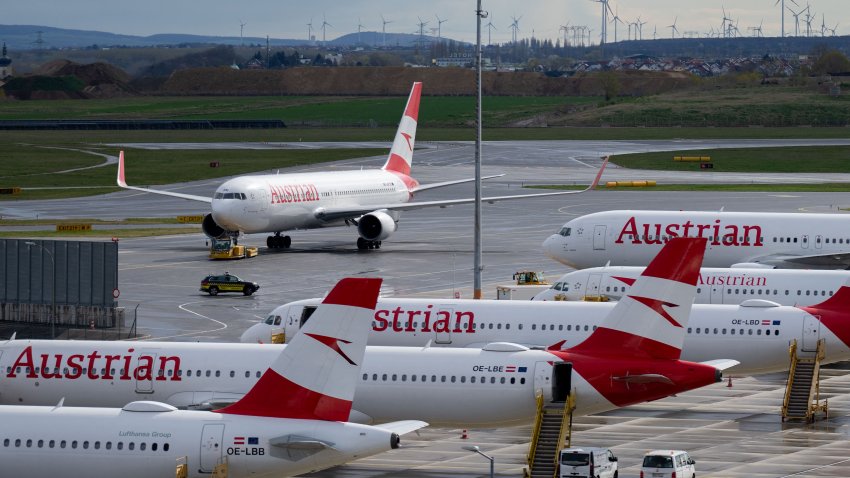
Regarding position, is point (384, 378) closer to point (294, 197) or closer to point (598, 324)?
→ point (598, 324)

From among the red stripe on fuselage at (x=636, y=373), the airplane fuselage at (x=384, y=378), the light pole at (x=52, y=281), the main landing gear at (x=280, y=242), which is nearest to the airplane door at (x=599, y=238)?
the light pole at (x=52, y=281)

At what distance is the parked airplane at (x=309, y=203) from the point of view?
311 feet

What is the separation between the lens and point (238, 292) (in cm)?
8088

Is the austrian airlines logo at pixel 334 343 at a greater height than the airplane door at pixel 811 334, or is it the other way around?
the austrian airlines logo at pixel 334 343

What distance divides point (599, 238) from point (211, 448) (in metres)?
46.8

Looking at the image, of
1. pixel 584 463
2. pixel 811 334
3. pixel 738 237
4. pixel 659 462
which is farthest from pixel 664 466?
pixel 738 237

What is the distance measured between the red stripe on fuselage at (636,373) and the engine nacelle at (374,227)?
57.1 metres

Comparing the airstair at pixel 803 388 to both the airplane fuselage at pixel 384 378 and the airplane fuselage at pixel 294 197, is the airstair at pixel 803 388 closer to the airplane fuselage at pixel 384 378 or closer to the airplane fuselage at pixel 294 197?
the airplane fuselage at pixel 384 378

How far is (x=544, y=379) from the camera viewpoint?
40.7m

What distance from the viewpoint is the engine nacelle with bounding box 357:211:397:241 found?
9775cm

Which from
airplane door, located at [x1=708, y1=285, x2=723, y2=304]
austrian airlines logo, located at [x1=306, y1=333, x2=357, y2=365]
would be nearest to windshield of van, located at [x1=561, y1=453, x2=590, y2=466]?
austrian airlines logo, located at [x1=306, y1=333, x2=357, y2=365]

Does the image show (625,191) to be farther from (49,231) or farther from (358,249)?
(49,231)

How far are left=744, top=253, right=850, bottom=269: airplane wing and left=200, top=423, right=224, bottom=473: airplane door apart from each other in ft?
154

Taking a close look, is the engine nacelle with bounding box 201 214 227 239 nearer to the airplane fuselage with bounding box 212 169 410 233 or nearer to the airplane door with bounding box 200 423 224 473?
the airplane fuselage with bounding box 212 169 410 233
